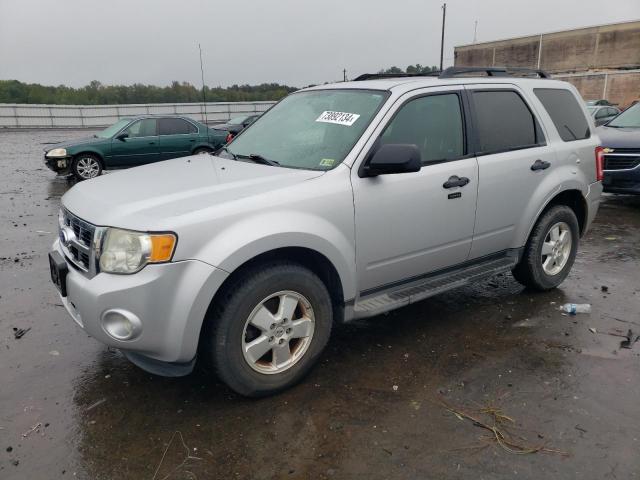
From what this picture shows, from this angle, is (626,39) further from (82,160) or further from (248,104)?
(82,160)

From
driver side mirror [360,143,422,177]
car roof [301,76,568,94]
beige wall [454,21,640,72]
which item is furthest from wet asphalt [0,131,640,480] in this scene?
beige wall [454,21,640,72]

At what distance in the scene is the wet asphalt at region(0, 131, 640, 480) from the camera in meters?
2.54

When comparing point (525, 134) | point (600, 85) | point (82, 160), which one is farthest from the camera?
point (600, 85)

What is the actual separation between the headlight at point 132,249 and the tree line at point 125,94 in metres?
44.4

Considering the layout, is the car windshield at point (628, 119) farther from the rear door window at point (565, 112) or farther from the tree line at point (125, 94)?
the tree line at point (125, 94)

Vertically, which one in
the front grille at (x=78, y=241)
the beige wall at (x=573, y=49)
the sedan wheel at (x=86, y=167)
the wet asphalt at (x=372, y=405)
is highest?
the beige wall at (x=573, y=49)

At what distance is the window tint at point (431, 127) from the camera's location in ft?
11.7

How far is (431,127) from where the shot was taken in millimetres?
3729

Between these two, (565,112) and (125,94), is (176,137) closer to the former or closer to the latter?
(565,112)

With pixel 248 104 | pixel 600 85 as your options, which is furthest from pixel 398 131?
pixel 600 85

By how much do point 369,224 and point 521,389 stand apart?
54.6 inches

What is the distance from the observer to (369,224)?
3270 mm

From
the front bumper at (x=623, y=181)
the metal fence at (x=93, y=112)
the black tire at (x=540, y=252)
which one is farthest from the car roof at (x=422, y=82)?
the metal fence at (x=93, y=112)

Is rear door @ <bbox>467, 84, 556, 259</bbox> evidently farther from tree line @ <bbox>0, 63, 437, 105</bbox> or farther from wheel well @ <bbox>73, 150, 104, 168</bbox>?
tree line @ <bbox>0, 63, 437, 105</bbox>
